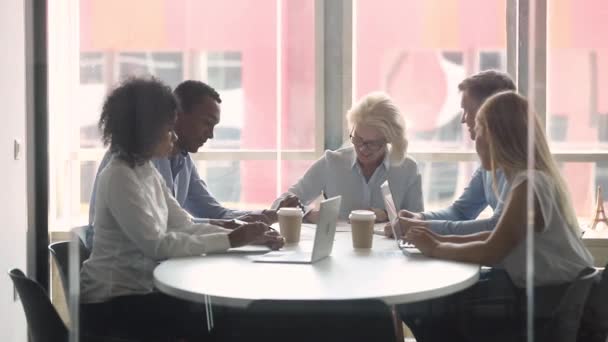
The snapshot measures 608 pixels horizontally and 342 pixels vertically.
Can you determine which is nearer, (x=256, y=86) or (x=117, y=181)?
(x=117, y=181)

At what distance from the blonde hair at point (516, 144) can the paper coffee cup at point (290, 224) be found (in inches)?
21.3

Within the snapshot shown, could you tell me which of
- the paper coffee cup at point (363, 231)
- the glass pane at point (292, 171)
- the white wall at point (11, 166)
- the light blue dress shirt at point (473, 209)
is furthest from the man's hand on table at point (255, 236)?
the white wall at point (11, 166)

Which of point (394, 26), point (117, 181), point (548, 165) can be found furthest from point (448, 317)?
point (394, 26)

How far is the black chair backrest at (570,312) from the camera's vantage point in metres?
1.65

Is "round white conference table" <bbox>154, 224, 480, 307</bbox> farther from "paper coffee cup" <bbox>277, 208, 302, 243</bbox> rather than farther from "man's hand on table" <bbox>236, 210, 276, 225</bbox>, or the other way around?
"man's hand on table" <bbox>236, 210, 276, 225</bbox>

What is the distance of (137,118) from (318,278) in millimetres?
617

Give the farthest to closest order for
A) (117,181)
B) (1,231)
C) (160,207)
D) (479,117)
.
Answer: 1. (1,231)
2. (479,117)
3. (160,207)
4. (117,181)

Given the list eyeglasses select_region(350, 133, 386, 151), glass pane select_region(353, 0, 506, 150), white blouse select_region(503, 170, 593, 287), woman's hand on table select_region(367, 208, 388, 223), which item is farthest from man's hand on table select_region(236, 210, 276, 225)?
white blouse select_region(503, 170, 593, 287)

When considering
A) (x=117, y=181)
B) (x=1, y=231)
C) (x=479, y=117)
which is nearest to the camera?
(x=117, y=181)

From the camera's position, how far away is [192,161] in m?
2.41

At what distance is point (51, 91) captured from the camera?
272 centimetres

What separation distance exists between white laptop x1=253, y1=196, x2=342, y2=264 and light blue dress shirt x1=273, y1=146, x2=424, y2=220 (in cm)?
58

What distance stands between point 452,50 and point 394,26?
222 mm

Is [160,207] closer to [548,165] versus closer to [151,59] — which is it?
[151,59]
